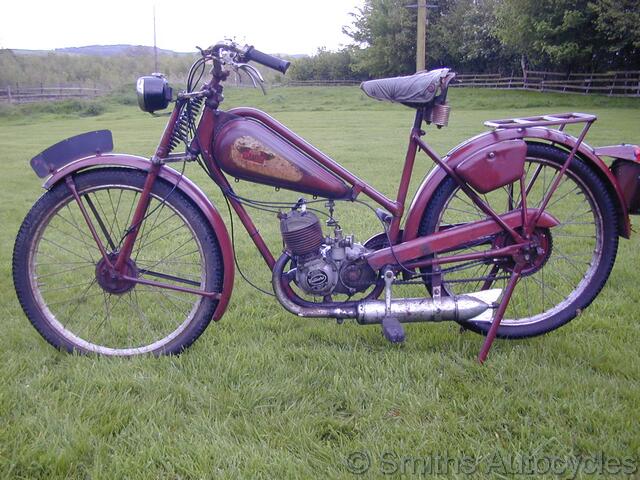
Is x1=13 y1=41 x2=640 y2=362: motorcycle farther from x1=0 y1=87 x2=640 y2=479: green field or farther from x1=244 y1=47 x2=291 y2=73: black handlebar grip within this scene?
x1=0 y1=87 x2=640 y2=479: green field

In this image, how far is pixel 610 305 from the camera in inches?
141

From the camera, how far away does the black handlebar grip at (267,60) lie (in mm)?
2648

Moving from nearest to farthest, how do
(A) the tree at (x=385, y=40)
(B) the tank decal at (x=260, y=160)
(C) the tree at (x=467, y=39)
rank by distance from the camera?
(B) the tank decal at (x=260, y=160), (C) the tree at (x=467, y=39), (A) the tree at (x=385, y=40)

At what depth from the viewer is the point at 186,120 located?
288 centimetres

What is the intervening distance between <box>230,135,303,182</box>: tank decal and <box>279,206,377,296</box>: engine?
0.75 feet

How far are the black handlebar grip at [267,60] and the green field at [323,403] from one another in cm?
143

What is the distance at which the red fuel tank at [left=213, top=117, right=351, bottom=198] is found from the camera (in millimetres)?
2777

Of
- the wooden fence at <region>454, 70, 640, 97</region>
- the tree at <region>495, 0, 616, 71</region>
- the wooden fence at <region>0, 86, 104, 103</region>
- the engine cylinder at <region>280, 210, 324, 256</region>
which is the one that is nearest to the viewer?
the engine cylinder at <region>280, 210, 324, 256</region>

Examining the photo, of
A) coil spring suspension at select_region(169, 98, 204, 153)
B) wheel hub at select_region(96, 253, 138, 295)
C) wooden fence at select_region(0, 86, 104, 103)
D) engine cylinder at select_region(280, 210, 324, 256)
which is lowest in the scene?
wheel hub at select_region(96, 253, 138, 295)

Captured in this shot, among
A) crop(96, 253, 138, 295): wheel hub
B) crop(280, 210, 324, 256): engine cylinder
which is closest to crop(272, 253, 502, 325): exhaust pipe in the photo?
crop(280, 210, 324, 256): engine cylinder

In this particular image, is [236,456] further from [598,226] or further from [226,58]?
[598,226]

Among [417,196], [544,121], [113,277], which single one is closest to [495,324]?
[417,196]

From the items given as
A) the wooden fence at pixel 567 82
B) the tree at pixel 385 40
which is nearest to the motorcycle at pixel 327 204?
the wooden fence at pixel 567 82

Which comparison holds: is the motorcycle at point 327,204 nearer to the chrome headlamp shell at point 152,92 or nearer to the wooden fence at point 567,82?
the chrome headlamp shell at point 152,92
